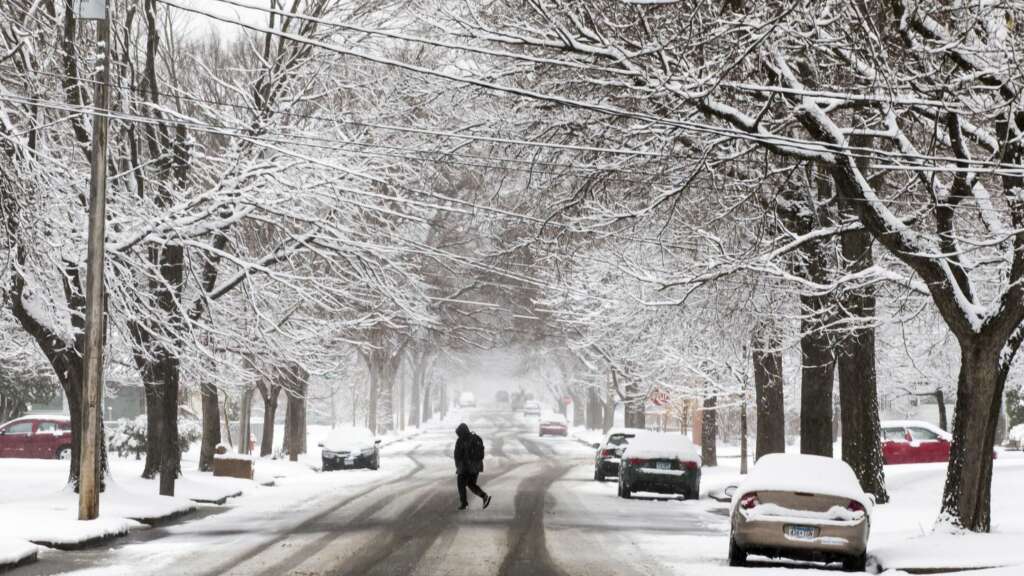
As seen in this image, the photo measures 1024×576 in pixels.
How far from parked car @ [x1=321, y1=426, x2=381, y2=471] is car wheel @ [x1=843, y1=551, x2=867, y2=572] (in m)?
27.3

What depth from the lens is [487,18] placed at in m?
19.7

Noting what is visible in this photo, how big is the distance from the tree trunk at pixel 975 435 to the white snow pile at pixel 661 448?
12834mm

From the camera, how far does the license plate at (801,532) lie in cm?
1544

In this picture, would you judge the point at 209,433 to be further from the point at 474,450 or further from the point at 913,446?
the point at 913,446

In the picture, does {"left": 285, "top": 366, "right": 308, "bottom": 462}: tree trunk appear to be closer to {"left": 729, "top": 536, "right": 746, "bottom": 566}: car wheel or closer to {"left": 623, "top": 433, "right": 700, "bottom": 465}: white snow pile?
{"left": 623, "top": 433, "right": 700, "bottom": 465}: white snow pile

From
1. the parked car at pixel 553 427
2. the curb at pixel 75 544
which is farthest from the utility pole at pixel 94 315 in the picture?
the parked car at pixel 553 427

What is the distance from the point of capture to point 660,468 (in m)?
29.1

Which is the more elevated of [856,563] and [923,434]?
[923,434]

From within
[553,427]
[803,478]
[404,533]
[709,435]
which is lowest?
[553,427]

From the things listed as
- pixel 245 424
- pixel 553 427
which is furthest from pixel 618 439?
pixel 553 427

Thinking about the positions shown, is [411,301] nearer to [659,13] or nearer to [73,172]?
[73,172]

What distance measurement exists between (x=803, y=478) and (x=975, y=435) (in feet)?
7.30

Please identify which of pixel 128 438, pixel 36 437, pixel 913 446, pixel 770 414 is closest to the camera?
pixel 770 414

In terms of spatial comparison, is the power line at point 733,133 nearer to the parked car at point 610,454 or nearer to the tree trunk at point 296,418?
the parked car at point 610,454
